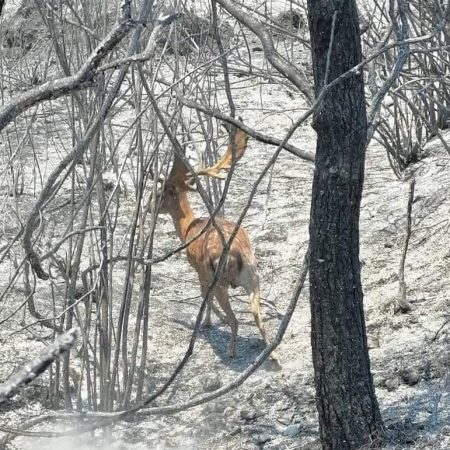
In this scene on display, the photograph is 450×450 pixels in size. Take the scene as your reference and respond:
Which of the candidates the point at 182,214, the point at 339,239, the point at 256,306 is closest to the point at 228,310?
the point at 256,306

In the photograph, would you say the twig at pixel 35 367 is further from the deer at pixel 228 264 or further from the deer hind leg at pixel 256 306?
the deer hind leg at pixel 256 306

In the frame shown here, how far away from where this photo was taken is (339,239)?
5.20m

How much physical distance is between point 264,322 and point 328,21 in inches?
153

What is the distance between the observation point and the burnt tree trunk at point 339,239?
503 centimetres

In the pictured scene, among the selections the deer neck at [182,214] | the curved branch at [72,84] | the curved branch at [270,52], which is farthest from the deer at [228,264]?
the curved branch at [72,84]

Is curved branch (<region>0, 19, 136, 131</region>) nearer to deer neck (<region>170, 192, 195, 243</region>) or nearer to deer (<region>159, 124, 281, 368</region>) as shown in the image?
deer (<region>159, 124, 281, 368</region>)

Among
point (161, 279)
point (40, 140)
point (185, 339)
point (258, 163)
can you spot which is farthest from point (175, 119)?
point (40, 140)

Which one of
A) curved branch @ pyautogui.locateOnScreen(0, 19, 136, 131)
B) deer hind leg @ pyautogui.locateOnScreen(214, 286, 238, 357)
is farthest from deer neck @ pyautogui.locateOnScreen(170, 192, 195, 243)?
curved branch @ pyautogui.locateOnScreen(0, 19, 136, 131)

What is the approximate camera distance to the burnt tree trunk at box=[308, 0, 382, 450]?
16.5 ft

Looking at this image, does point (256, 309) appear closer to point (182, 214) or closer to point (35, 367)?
point (182, 214)

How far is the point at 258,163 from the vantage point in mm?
11578

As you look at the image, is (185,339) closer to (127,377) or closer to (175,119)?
(127,377)

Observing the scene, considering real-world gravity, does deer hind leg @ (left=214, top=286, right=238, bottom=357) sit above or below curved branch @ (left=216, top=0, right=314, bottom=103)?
below

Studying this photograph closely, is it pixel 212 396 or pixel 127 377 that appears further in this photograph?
pixel 127 377
